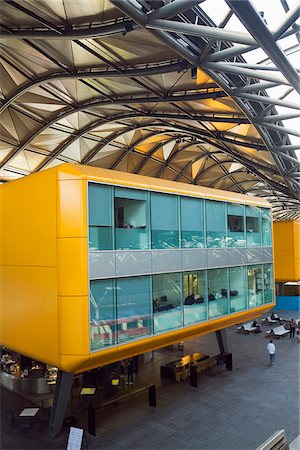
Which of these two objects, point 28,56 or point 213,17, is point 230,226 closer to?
point 213,17

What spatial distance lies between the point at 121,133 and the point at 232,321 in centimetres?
2254

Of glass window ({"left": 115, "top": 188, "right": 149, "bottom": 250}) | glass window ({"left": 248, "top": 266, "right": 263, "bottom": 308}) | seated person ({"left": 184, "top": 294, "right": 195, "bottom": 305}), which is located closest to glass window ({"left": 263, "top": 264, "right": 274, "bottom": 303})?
glass window ({"left": 248, "top": 266, "right": 263, "bottom": 308})

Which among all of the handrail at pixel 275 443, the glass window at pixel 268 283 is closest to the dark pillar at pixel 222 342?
the glass window at pixel 268 283

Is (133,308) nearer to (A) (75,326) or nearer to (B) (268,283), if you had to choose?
(A) (75,326)

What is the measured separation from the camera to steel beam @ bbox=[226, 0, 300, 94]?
8.20 metres

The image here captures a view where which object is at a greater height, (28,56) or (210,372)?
(28,56)

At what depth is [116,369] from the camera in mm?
20750

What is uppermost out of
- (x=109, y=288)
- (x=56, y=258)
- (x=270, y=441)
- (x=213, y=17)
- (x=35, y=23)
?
(x=35, y=23)

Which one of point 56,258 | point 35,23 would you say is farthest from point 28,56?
point 56,258

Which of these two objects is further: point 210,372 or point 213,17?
point 210,372

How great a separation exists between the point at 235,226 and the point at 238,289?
10.8 feet

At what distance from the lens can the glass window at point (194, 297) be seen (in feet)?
55.2

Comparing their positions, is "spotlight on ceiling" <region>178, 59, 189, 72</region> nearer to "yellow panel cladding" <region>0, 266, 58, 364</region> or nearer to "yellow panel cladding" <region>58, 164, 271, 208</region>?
"yellow panel cladding" <region>58, 164, 271, 208</region>

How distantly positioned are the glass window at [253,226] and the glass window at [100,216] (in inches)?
397
